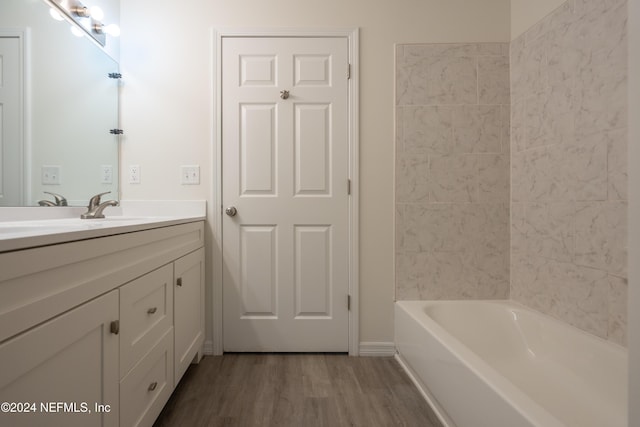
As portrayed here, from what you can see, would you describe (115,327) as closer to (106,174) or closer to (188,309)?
(188,309)

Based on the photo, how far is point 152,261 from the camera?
1.24m

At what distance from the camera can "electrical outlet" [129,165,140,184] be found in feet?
6.54

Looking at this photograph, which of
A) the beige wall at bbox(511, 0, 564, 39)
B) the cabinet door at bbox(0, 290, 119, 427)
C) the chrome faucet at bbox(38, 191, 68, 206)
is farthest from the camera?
the beige wall at bbox(511, 0, 564, 39)

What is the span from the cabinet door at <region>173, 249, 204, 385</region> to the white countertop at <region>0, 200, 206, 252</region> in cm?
23

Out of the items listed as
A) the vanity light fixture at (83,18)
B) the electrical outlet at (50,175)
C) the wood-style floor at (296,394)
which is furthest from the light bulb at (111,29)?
the wood-style floor at (296,394)

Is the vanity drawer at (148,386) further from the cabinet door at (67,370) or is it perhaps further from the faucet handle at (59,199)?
the faucet handle at (59,199)

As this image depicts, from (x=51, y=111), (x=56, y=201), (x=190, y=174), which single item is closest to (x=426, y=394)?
(x=190, y=174)

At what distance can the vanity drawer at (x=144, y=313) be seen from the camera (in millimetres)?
1027

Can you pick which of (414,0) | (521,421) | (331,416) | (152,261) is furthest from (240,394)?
(414,0)

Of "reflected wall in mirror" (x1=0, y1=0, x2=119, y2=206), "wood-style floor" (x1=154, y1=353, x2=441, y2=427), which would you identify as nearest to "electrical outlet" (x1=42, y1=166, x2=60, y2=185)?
"reflected wall in mirror" (x1=0, y1=0, x2=119, y2=206)

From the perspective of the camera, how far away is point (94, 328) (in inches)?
34.4

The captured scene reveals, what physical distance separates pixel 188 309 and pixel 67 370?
89 cm

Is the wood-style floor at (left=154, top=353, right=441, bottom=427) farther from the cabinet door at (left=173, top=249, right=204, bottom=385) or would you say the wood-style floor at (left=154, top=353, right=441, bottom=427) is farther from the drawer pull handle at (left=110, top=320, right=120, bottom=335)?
the drawer pull handle at (left=110, top=320, right=120, bottom=335)

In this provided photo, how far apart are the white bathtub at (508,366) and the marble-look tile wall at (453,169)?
219 millimetres
